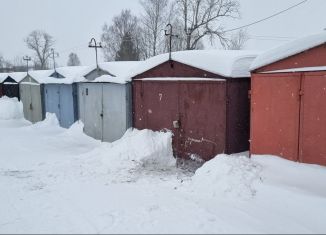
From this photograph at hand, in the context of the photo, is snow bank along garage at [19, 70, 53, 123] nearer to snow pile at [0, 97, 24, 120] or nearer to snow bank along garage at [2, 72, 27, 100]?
snow pile at [0, 97, 24, 120]

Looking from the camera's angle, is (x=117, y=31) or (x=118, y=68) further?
(x=117, y=31)

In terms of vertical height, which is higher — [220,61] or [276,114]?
[220,61]

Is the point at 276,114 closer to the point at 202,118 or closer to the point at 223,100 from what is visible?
the point at 223,100

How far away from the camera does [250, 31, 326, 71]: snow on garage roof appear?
600cm

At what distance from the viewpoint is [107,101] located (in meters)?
11.4

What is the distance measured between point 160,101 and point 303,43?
4.13 m

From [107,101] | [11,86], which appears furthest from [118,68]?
[11,86]

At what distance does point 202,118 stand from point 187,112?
547 millimetres

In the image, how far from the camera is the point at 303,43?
20.4 feet

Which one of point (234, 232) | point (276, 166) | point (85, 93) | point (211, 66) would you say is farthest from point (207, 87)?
point (85, 93)

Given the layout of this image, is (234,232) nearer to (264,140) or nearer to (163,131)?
(264,140)

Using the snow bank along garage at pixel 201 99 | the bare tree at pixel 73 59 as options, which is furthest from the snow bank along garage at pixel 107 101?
the bare tree at pixel 73 59

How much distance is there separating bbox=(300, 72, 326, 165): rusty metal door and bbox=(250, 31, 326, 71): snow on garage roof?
1.54 ft

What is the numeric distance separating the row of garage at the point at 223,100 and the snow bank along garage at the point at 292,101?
2cm
